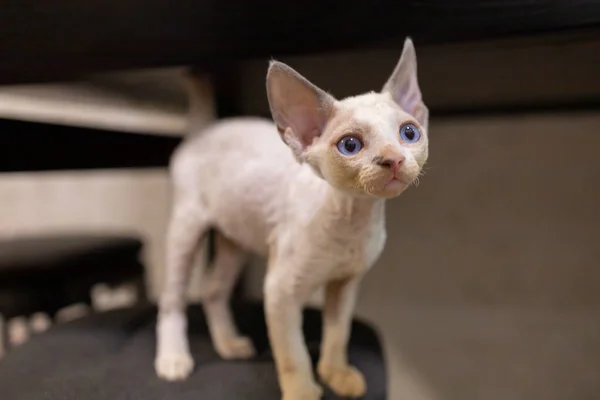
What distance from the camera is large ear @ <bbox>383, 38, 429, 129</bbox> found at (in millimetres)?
534

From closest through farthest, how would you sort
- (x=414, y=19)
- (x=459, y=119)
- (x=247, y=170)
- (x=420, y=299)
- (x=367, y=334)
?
(x=414, y=19), (x=247, y=170), (x=367, y=334), (x=459, y=119), (x=420, y=299)

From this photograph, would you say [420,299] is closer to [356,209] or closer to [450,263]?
[450,263]

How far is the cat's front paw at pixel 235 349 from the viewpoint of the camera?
75 centimetres

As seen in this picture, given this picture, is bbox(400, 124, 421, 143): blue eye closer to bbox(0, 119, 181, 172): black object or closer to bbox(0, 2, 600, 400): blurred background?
bbox(0, 2, 600, 400): blurred background

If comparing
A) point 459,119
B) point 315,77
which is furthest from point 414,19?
point 459,119

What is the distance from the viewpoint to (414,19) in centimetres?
56

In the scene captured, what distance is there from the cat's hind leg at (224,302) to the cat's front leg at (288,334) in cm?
13

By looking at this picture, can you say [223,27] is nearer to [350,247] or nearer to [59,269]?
[350,247]

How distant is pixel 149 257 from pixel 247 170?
89 centimetres

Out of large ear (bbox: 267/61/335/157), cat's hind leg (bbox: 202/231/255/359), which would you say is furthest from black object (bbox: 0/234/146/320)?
large ear (bbox: 267/61/335/157)

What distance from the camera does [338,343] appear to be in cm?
69

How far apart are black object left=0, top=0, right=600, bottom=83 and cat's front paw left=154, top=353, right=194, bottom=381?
1.10 feet

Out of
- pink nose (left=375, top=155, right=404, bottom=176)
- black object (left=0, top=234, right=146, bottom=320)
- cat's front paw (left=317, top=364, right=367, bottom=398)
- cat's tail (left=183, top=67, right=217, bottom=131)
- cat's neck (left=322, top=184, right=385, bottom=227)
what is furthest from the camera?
black object (left=0, top=234, right=146, bottom=320)

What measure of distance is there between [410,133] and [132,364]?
44cm
